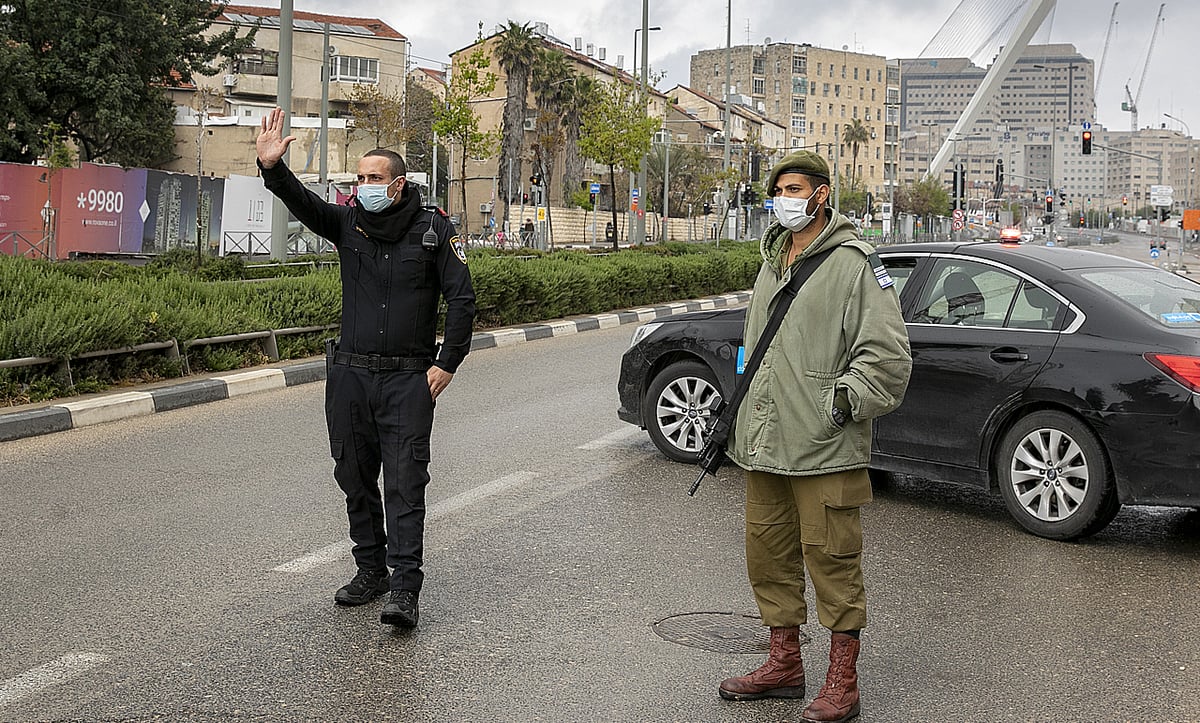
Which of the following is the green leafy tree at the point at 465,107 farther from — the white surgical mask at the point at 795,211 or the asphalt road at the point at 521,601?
the white surgical mask at the point at 795,211

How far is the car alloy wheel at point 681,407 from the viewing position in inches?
326

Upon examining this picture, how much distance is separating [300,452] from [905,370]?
5635 millimetres

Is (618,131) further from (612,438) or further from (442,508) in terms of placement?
(442,508)

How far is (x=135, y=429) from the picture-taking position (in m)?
9.67

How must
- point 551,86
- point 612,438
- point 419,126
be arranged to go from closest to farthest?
point 612,438
point 419,126
point 551,86

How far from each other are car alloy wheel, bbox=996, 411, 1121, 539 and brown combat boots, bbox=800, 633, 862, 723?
9.16 feet

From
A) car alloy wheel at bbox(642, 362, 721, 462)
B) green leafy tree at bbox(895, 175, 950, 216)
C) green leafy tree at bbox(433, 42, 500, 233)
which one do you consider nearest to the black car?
car alloy wheel at bbox(642, 362, 721, 462)

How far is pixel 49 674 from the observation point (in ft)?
14.3

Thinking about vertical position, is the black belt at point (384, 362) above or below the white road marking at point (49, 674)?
above

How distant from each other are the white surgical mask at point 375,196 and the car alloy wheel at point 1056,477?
3630mm

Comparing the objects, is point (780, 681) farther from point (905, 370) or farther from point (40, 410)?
point (40, 410)

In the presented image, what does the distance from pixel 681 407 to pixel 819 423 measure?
431 cm

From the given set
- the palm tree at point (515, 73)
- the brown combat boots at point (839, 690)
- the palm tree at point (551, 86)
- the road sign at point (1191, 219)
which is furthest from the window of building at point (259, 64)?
the brown combat boots at point (839, 690)

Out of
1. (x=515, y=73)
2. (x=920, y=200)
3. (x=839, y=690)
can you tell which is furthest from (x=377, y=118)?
(x=920, y=200)
